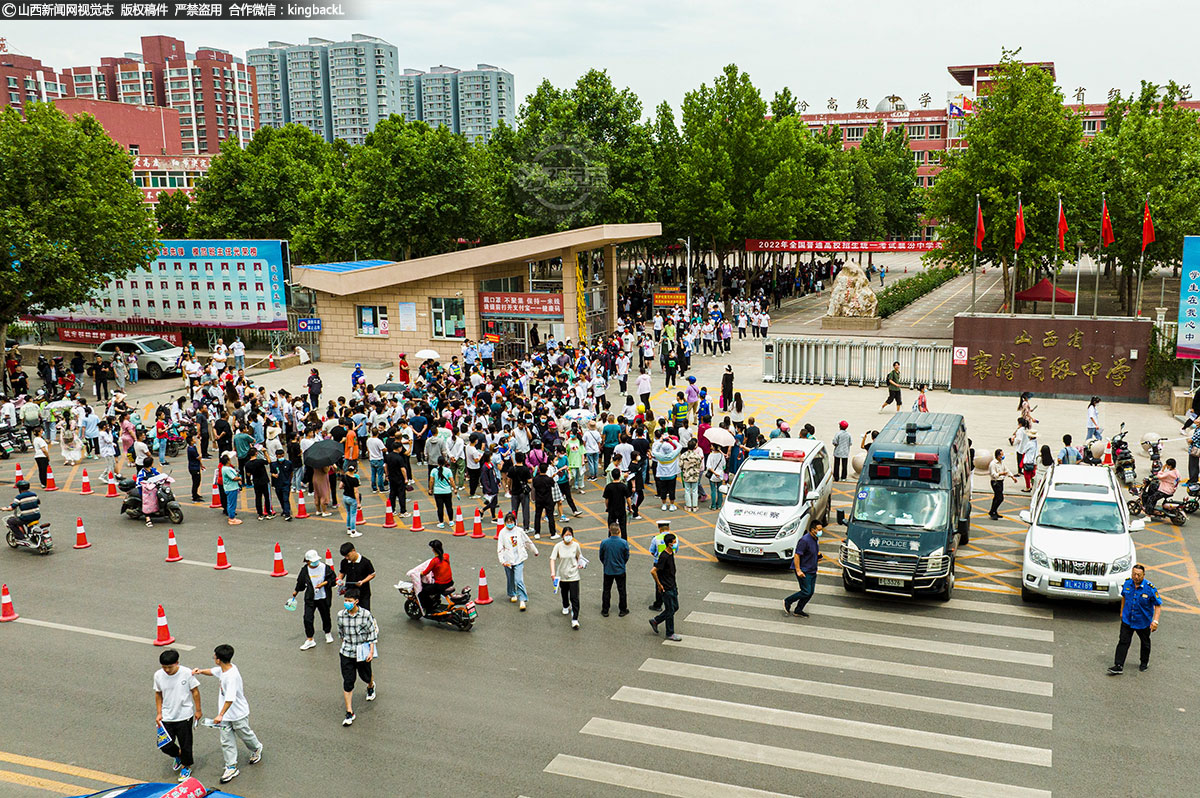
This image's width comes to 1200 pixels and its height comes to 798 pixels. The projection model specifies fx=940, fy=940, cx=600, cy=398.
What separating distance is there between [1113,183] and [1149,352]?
18.0 m

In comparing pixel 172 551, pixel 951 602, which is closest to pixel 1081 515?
pixel 951 602

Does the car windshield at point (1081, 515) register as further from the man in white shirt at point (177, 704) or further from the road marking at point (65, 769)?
the road marking at point (65, 769)

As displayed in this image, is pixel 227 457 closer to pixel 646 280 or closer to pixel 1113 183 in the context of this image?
pixel 1113 183

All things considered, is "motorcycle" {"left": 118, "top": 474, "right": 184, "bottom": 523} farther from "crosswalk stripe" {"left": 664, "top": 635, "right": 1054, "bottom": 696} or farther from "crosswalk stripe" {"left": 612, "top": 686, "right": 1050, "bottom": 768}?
"crosswalk stripe" {"left": 612, "top": 686, "right": 1050, "bottom": 768}

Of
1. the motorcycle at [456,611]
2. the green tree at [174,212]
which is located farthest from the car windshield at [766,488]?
the green tree at [174,212]

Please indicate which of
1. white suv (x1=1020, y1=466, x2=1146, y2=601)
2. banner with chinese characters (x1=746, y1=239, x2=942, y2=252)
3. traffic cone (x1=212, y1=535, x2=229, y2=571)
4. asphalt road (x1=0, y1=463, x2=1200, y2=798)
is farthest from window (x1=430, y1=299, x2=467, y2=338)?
white suv (x1=1020, y1=466, x2=1146, y2=601)

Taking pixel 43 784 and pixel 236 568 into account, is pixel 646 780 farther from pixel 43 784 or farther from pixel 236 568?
pixel 236 568

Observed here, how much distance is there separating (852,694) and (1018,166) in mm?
34289

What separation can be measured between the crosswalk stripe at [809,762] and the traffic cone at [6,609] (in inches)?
358

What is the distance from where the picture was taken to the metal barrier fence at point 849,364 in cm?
3111

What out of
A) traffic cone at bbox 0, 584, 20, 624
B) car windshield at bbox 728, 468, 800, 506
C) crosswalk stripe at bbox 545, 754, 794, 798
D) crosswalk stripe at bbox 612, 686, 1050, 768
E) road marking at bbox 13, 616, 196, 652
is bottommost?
crosswalk stripe at bbox 612, 686, 1050, 768

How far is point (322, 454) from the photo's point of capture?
1778 cm

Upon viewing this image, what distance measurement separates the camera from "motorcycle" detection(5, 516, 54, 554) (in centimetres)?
1658

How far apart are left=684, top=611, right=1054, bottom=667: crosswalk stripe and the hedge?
34.0 meters
